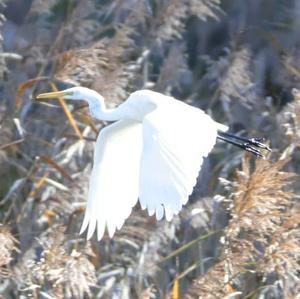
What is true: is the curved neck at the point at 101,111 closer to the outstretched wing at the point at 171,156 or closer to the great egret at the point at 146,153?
the great egret at the point at 146,153

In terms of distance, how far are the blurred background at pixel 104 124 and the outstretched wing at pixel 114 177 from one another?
0.38 feet

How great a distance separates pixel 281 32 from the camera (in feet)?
19.6

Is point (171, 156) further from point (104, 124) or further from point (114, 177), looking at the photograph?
point (104, 124)

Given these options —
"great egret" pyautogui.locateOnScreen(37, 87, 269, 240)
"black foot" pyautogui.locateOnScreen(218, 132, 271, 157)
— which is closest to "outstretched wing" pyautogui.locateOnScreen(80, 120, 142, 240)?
"great egret" pyautogui.locateOnScreen(37, 87, 269, 240)

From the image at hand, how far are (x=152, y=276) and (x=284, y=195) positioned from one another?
3.60 ft

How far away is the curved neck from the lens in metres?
4.32

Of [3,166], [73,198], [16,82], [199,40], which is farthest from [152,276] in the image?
[199,40]

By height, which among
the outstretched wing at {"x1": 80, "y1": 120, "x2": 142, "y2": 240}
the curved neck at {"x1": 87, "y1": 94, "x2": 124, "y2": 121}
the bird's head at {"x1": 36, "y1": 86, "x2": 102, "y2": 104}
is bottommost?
the outstretched wing at {"x1": 80, "y1": 120, "x2": 142, "y2": 240}

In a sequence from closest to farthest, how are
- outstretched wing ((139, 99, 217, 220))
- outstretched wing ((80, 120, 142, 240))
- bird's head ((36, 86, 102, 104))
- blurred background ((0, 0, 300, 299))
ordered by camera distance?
outstretched wing ((139, 99, 217, 220)) < blurred background ((0, 0, 300, 299)) < outstretched wing ((80, 120, 142, 240)) < bird's head ((36, 86, 102, 104))

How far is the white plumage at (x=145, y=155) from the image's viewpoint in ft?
12.3

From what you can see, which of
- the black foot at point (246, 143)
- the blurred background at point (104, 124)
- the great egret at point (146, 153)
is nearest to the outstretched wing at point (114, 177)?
the great egret at point (146, 153)

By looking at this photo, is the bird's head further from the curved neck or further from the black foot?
the black foot

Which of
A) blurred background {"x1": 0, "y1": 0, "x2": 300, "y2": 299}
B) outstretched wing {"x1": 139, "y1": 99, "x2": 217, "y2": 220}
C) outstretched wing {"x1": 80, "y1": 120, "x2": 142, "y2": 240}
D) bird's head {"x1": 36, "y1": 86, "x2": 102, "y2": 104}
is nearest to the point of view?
outstretched wing {"x1": 139, "y1": 99, "x2": 217, "y2": 220}

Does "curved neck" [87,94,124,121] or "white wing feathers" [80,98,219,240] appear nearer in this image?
"white wing feathers" [80,98,219,240]
